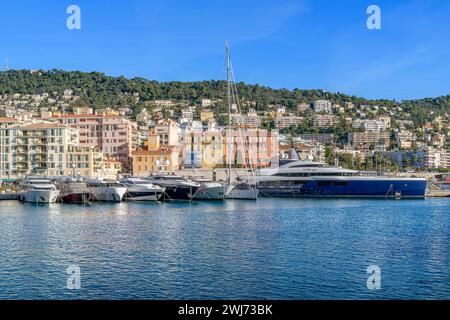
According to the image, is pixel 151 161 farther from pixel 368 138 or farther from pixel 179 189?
pixel 368 138

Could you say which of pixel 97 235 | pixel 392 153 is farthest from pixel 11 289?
pixel 392 153

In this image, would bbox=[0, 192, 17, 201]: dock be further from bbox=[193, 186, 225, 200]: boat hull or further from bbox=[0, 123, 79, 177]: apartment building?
bbox=[193, 186, 225, 200]: boat hull

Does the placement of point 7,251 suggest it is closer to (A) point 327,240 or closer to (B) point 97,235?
(B) point 97,235

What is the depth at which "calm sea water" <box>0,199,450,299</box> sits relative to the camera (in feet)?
57.9

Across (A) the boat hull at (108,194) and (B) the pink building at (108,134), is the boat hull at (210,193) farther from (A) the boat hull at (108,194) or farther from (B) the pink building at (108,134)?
(B) the pink building at (108,134)

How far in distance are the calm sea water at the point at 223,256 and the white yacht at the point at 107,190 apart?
56.5ft

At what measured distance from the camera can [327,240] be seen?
2830cm

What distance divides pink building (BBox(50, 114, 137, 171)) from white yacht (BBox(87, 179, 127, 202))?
107 ft

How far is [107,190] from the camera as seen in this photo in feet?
189

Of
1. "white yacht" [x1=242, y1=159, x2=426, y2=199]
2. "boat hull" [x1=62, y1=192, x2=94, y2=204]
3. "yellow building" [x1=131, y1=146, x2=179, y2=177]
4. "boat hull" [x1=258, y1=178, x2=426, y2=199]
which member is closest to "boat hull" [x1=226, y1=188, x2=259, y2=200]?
"white yacht" [x1=242, y1=159, x2=426, y2=199]

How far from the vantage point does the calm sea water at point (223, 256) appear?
17641 millimetres

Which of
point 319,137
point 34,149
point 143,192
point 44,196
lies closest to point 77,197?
point 44,196

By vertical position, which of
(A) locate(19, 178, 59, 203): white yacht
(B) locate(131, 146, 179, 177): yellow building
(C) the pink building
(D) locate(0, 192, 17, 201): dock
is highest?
(C) the pink building

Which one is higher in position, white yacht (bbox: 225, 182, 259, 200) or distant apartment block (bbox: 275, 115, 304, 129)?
distant apartment block (bbox: 275, 115, 304, 129)
